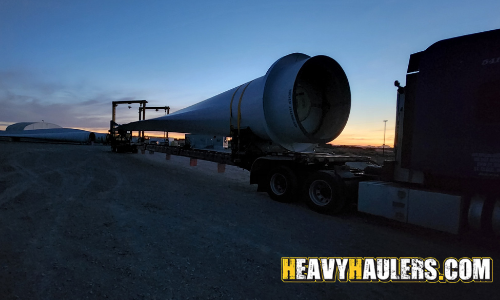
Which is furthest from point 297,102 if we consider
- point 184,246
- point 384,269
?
point 184,246

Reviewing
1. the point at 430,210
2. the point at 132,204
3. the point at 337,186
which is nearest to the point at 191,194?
the point at 132,204

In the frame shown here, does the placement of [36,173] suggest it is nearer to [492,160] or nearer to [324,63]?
[324,63]

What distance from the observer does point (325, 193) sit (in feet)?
22.2

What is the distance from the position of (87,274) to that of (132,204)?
11.8ft

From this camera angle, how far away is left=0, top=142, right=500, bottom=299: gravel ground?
125 inches

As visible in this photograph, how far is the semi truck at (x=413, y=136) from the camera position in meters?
4.27

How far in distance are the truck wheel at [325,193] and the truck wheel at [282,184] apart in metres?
0.49

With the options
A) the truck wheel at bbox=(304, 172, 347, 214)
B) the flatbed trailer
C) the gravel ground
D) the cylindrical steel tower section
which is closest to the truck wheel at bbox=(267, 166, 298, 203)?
the flatbed trailer

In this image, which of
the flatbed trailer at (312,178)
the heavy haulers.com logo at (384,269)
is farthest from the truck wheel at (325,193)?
the heavy haulers.com logo at (384,269)

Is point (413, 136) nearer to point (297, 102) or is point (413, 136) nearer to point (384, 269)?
point (384, 269)

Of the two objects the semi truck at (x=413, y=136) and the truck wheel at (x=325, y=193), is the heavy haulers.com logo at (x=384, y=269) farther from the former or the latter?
the truck wheel at (x=325, y=193)

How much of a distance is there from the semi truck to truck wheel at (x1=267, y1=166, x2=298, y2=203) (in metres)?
0.03

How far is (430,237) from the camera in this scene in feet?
17.3

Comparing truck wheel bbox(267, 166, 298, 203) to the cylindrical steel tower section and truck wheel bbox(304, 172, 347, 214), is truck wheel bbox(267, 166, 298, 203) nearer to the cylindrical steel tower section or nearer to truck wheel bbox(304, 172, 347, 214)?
truck wheel bbox(304, 172, 347, 214)
